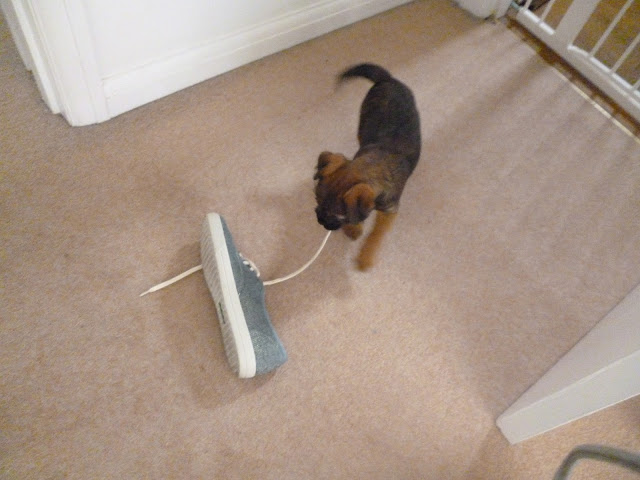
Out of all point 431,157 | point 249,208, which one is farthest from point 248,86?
point 431,157

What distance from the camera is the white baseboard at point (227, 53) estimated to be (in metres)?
1.34

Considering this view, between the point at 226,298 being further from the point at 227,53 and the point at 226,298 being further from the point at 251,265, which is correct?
the point at 227,53

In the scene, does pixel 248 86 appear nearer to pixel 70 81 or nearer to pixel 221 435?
pixel 70 81

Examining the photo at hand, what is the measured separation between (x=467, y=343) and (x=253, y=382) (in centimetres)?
56

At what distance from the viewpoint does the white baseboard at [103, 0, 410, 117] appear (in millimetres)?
1337

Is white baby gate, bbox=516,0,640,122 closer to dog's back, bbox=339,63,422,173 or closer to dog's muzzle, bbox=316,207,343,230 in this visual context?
dog's back, bbox=339,63,422,173

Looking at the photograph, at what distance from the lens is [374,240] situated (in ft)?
3.95

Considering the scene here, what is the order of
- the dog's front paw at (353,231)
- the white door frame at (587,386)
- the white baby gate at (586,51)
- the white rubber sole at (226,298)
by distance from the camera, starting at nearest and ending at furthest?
the white door frame at (587,386)
the white rubber sole at (226,298)
the dog's front paw at (353,231)
the white baby gate at (586,51)

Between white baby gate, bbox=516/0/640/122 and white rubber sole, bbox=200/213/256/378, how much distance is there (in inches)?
57.8

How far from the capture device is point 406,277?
1262 mm

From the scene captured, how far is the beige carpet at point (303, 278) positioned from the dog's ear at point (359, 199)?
279 millimetres

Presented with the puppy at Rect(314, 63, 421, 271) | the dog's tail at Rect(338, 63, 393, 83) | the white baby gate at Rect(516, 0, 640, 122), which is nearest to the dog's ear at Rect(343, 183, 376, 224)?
the puppy at Rect(314, 63, 421, 271)

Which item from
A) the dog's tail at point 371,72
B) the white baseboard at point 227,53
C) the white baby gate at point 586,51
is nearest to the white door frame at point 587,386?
the dog's tail at point 371,72

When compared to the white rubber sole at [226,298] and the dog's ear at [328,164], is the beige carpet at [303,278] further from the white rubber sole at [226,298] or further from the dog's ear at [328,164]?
the dog's ear at [328,164]
